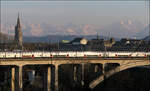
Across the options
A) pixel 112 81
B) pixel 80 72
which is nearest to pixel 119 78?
pixel 112 81

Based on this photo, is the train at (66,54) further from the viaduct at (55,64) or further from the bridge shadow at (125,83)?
the bridge shadow at (125,83)

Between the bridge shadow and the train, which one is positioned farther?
the bridge shadow

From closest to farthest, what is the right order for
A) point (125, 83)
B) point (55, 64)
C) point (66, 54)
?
point (55, 64) → point (66, 54) → point (125, 83)

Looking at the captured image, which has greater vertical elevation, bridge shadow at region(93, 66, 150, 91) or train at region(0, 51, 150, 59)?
train at region(0, 51, 150, 59)

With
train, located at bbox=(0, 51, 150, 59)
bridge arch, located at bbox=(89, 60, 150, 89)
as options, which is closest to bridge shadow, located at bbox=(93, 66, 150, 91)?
bridge arch, located at bbox=(89, 60, 150, 89)

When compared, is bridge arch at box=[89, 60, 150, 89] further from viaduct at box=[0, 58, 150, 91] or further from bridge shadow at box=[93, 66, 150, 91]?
bridge shadow at box=[93, 66, 150, 91]

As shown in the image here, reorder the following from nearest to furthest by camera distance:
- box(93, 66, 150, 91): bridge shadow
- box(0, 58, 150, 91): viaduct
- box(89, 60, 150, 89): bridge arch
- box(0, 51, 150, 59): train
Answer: box(0, 58, 150, 91): viaduct, box(0, 51, 150, 59): train, box(89, 60, 150, 89): bridge arch, box(93, 66, 150, 91): bridge shadow

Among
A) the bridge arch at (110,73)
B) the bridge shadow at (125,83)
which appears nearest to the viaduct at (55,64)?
the bridge arch at (110,73)

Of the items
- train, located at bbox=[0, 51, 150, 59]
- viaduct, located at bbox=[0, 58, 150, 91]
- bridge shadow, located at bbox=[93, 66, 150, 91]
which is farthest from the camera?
bridge shadow, located at bbox=[93, 66, 150, 91]

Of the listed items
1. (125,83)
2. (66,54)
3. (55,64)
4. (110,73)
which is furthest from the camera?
(125,83)

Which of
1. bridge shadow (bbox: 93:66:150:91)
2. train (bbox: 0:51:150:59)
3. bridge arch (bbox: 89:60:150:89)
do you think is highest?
train (bbox: 0:51:150:59)

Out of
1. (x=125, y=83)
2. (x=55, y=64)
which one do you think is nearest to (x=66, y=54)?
(x=55, y=64)

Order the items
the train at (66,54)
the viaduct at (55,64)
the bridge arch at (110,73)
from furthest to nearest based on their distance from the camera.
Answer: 1. the bridge arch at (110,73)
2. the train at (66,54)
3. the viaduct at (55,64)

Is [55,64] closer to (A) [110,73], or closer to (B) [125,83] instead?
(A) [110,73]
